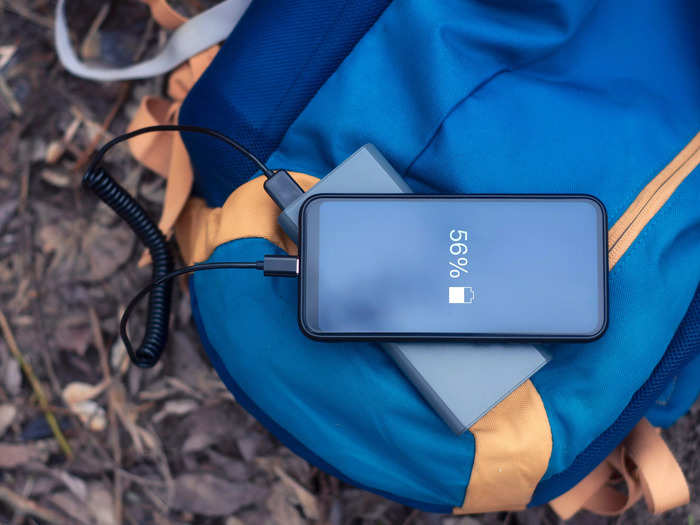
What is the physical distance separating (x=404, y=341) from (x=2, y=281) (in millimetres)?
956

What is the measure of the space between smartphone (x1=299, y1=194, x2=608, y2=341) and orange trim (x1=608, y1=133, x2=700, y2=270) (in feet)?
0.23

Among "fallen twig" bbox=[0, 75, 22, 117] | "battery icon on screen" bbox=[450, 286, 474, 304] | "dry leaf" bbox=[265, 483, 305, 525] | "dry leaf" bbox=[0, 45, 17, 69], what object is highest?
"battery icon on screen" bbox=[450, 286, 474, 304]

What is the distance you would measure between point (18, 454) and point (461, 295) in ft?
3.36

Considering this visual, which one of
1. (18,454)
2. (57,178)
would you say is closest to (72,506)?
(18,454)

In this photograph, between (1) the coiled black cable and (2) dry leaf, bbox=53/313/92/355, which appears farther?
(2) dry leaf, bbox=53/313/92/355

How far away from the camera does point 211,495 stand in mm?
1164

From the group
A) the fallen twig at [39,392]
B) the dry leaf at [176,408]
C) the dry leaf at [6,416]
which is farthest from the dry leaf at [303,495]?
the dry leaf at [6,416]

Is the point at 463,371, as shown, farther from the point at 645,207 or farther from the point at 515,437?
the point at 645,207

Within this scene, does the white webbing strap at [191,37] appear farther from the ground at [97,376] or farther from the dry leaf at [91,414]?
the dry leaf at [91,414]

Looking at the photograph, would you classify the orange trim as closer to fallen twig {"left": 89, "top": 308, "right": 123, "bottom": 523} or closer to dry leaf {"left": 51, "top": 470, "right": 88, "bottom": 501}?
fallen twig {"left": 89, "top": 308, "right": 123, "bottom": 523}

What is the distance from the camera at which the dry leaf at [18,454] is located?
1.17m

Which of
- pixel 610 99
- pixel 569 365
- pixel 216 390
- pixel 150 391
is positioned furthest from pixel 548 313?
pixel 150 391

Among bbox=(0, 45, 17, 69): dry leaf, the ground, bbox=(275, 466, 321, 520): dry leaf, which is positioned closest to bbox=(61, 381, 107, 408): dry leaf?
the ground

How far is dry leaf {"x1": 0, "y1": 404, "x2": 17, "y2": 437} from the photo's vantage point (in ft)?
3.87
